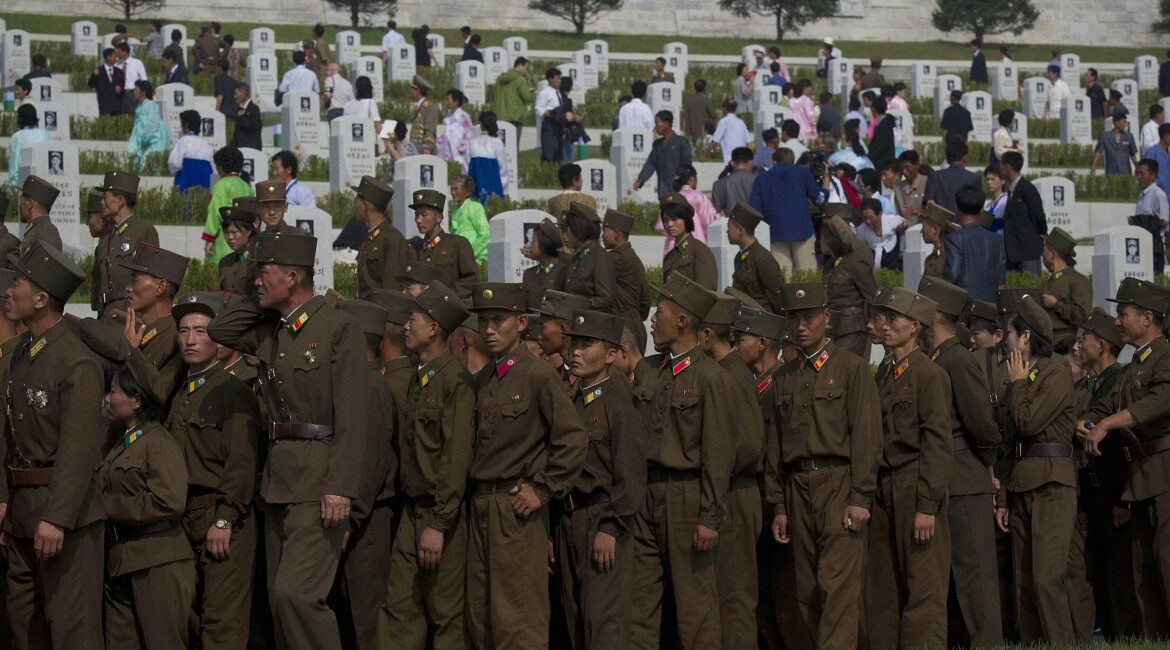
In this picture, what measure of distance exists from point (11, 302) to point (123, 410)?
715 mm

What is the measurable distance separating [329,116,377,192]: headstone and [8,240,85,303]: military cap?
13.4m

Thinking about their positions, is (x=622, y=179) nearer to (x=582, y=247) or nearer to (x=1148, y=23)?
(x=582, y=247)

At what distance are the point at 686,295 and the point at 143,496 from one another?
2.93 m

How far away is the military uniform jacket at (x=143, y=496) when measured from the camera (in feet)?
27.9

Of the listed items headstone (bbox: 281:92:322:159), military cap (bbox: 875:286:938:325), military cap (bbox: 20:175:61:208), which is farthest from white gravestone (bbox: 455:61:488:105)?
military cap (bbox: 875:286:938:325)

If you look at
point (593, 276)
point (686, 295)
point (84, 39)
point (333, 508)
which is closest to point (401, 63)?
point (84, 39)

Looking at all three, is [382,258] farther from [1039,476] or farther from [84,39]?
[84,39]

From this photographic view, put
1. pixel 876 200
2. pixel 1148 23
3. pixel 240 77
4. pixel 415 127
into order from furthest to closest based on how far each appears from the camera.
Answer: pixel 1148 23 → pixel 240 77 → pixel 415 127 → pixel 876 200

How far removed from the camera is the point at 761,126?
2831cm

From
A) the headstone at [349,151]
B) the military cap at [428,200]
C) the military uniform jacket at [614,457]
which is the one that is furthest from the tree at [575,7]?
the military uniform jacket at [614,457]

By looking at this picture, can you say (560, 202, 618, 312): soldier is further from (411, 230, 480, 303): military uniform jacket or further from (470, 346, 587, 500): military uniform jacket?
(470, 346, 587, 500): military uniform jacket

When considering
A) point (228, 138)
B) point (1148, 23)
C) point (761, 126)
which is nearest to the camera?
point (228, 138)

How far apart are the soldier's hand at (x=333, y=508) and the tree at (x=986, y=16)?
132 feet

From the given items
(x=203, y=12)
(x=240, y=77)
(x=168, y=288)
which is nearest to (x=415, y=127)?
(x=240, y=77)
